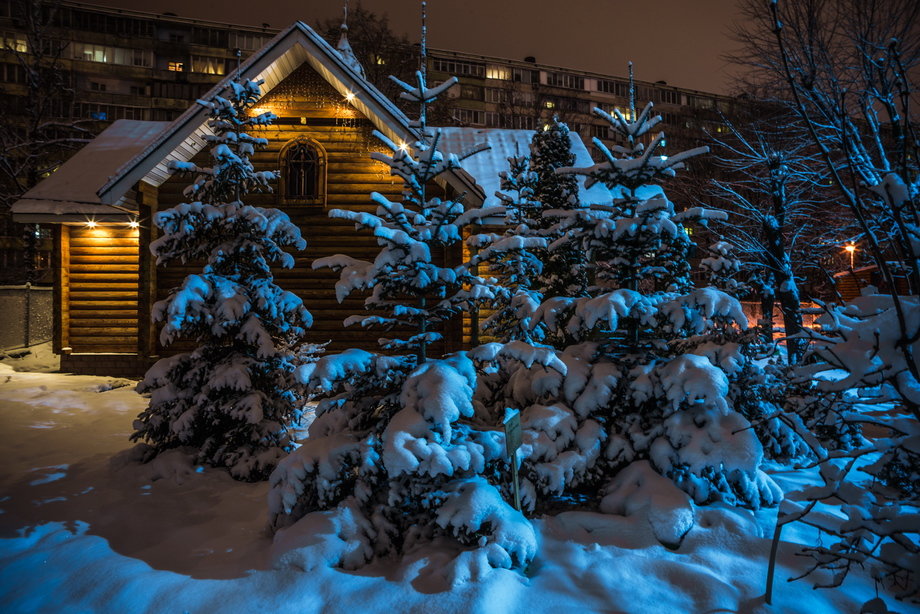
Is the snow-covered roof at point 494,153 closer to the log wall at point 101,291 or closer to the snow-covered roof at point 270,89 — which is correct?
the snow-covered roof at point 270,89

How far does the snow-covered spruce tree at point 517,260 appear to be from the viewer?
5426 millimetres

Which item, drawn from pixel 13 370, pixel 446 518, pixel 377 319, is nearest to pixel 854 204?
pixel 446 518

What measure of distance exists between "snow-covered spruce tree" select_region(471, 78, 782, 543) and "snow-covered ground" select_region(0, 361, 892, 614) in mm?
384

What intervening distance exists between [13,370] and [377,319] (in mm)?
14438

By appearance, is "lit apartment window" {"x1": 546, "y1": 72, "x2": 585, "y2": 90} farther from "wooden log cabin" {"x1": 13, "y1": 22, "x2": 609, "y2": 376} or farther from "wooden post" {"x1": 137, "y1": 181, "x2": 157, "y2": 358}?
A: "wooden post" {"x1": 137, "y1": 181, "x2": 157, "y2": 358}

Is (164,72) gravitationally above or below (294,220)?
above

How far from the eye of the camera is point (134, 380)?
12719 millimetres

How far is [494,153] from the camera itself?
51.7 ft

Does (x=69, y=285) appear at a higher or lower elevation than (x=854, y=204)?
lower

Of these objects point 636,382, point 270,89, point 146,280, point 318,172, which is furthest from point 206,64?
point 636,382

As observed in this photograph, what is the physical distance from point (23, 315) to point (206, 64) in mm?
35471

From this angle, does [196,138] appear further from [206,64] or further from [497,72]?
[497,72]


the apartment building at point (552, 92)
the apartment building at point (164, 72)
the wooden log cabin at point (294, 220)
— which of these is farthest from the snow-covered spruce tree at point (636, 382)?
the apartment building at point (552, 92)

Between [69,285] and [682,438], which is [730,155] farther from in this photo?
[69,285]
